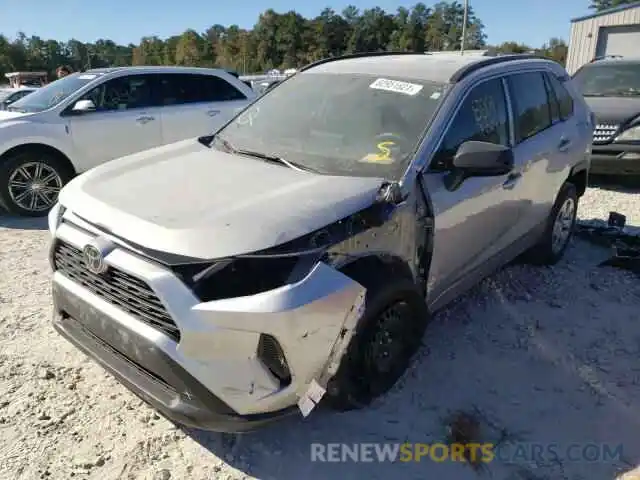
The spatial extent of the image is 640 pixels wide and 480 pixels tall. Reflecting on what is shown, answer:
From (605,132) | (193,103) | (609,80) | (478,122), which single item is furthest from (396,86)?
(609,80)

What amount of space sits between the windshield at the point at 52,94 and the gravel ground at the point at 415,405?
3103 millimetres

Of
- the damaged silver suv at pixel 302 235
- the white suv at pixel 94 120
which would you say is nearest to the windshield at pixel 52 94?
the white suv at pixel 94 120

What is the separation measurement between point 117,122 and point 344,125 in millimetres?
4566

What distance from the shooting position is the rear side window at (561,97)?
15.0 feet

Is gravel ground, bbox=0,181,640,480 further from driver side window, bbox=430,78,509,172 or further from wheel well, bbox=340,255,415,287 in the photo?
driver side window, bbox=430,78,509,172

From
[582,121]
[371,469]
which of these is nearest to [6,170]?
[371,469]

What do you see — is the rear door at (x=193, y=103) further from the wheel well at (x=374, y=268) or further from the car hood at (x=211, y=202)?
the wheel well at (x=374, y=268)

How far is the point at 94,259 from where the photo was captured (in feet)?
7.91

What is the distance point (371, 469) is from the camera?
255 centimetres

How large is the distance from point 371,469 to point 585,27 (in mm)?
28349

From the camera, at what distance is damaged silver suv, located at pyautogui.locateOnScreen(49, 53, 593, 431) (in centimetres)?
220

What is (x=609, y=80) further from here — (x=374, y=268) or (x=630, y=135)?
(x=374, y=268)

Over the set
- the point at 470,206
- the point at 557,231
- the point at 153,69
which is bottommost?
the point at 557,231

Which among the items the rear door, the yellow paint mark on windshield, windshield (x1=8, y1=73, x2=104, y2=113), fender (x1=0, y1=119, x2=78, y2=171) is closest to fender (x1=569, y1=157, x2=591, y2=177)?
the yellow paint mark on windshield
